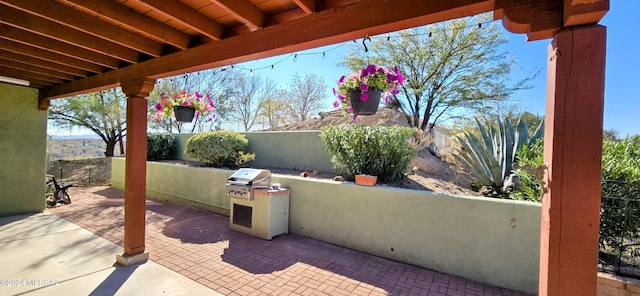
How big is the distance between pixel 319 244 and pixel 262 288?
4.49 ft

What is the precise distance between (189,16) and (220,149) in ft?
15.2

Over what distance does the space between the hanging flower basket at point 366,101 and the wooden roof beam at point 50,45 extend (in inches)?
112

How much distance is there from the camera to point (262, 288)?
109 inches

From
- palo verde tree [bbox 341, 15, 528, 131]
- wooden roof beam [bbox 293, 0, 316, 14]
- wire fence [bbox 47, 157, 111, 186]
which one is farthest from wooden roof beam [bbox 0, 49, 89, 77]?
wire fence [bbox 47, 157, 111, 186]

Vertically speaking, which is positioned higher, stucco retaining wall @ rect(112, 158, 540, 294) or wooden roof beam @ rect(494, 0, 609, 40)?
wooden roof beam @ rect(494, 0, 609, 40)

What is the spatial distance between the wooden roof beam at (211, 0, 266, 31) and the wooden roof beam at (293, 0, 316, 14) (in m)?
0.42

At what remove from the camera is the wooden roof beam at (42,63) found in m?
3.12

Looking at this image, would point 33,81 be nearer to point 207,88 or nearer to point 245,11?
point 245,11

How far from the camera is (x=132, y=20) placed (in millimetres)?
2191

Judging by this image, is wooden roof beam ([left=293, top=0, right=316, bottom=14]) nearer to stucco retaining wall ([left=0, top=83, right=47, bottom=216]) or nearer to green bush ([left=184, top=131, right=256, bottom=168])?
green bush ([left=184, top=131, right=256, bottom=168])

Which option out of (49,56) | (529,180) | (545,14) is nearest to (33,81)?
(49,56)

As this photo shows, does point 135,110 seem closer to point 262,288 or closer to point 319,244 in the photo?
point 262,288

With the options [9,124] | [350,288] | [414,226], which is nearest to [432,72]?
[414,226]

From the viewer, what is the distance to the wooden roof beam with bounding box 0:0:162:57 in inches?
78.5
